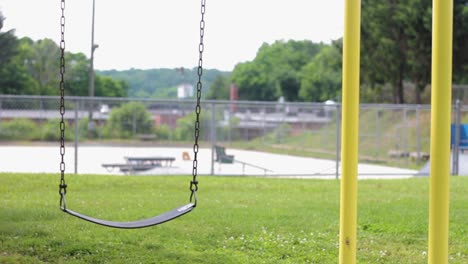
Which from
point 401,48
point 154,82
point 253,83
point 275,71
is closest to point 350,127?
point 401,48

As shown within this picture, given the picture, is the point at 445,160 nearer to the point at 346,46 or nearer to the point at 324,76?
the point at 346,46

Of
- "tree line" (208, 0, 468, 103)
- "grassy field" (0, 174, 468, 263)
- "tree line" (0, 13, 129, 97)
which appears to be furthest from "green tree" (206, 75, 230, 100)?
"grassy field" (0, 174, 468, 263)

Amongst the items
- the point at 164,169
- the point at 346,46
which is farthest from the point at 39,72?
the point at 346,46

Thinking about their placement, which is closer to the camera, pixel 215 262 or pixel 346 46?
pixel 346 46

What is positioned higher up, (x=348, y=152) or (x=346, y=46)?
(x=346, y=46)

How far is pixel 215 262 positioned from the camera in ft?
23.5

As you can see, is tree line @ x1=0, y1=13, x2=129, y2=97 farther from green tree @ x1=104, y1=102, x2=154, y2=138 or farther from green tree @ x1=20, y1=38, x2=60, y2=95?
green tree @ x1=104, y1=102, x2=154, y2=138

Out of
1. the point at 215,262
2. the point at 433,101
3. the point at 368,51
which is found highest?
the point at 368,51

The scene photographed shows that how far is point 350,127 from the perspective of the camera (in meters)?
5.30

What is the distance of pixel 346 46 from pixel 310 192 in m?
8.15

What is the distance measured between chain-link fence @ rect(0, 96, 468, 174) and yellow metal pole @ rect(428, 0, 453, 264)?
12.0 m

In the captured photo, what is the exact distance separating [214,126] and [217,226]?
916 centimetres

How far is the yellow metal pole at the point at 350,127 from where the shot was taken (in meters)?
5.25

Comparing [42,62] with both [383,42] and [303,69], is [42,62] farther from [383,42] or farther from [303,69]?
[303,69]
